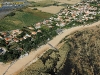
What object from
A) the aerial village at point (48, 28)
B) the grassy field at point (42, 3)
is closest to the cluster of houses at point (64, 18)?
the aerial village at point (48, 28)

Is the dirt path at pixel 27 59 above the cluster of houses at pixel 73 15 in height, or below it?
below

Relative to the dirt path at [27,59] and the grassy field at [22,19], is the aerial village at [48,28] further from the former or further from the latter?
the grassy field at [22,19]

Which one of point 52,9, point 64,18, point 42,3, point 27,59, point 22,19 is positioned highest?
point 42,3

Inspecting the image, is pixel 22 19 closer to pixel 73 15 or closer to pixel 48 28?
pixel 48 28

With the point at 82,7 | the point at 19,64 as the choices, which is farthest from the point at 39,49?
the point at 82,7

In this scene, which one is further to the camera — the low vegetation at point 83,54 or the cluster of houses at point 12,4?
the cluster of houses at point 12,4

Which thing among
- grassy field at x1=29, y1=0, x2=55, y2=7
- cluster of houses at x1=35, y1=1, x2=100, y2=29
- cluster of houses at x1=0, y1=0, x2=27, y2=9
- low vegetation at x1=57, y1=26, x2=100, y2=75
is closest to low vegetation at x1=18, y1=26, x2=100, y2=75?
low vegetation at x1=57, y1=26, x2=100, y2=75

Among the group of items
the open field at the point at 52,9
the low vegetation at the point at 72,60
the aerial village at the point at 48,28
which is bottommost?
the low vegetation at the point at 72,60

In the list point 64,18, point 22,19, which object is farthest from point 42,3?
point 22,19

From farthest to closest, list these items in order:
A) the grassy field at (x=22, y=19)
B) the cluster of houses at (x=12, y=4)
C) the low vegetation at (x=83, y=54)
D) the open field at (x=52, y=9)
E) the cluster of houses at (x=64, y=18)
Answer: the cluster of houses at (x=12, y=4)
the open field at (x=52, y=9)
the grassy field at (x=22, y=19)
the cluster of houses at (x=64, y=18)
the low vegetation at (x=83, y=54)
